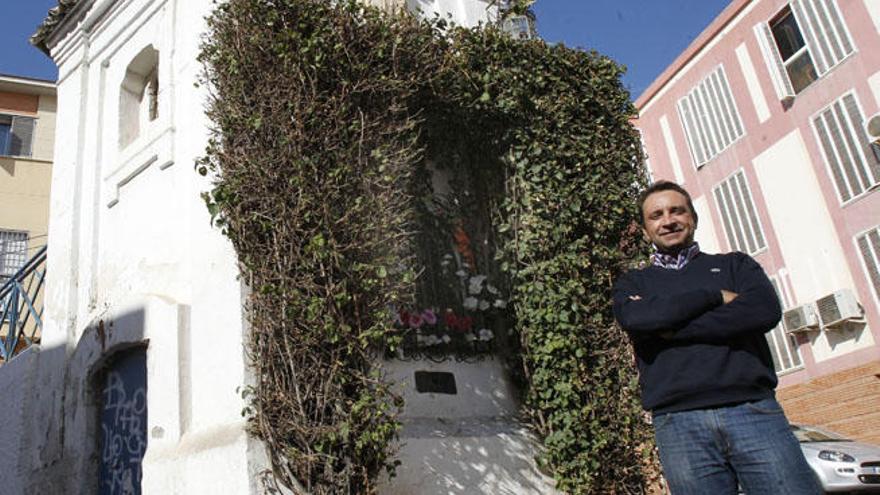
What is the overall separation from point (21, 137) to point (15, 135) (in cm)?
16

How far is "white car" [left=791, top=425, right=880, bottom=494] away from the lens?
35.1ft

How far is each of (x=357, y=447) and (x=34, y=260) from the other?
21.5ft

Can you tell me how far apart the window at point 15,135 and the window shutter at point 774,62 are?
20577mm

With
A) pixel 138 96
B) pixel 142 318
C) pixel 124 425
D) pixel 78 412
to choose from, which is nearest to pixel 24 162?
pixel 138 96

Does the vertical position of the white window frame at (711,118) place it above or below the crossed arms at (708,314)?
above

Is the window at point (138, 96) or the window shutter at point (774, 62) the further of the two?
the window shutter at point (774, 62)

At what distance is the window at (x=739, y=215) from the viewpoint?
60.8 feet

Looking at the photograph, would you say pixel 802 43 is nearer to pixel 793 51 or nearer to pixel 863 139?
pixel 793 51

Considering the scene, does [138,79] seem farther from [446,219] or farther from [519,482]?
[519,482]

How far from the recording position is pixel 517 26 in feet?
29.0

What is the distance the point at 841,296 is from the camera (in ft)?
51.9

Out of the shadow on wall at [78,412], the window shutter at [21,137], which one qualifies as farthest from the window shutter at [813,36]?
the window shutter at [21,137]

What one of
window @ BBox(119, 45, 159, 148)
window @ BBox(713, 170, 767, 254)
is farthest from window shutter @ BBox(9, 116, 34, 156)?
window @ BBox(713, 170, 767, 254)

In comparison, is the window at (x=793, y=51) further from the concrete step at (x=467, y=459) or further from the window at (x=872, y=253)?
the concrete step at (x=467, y=459)
